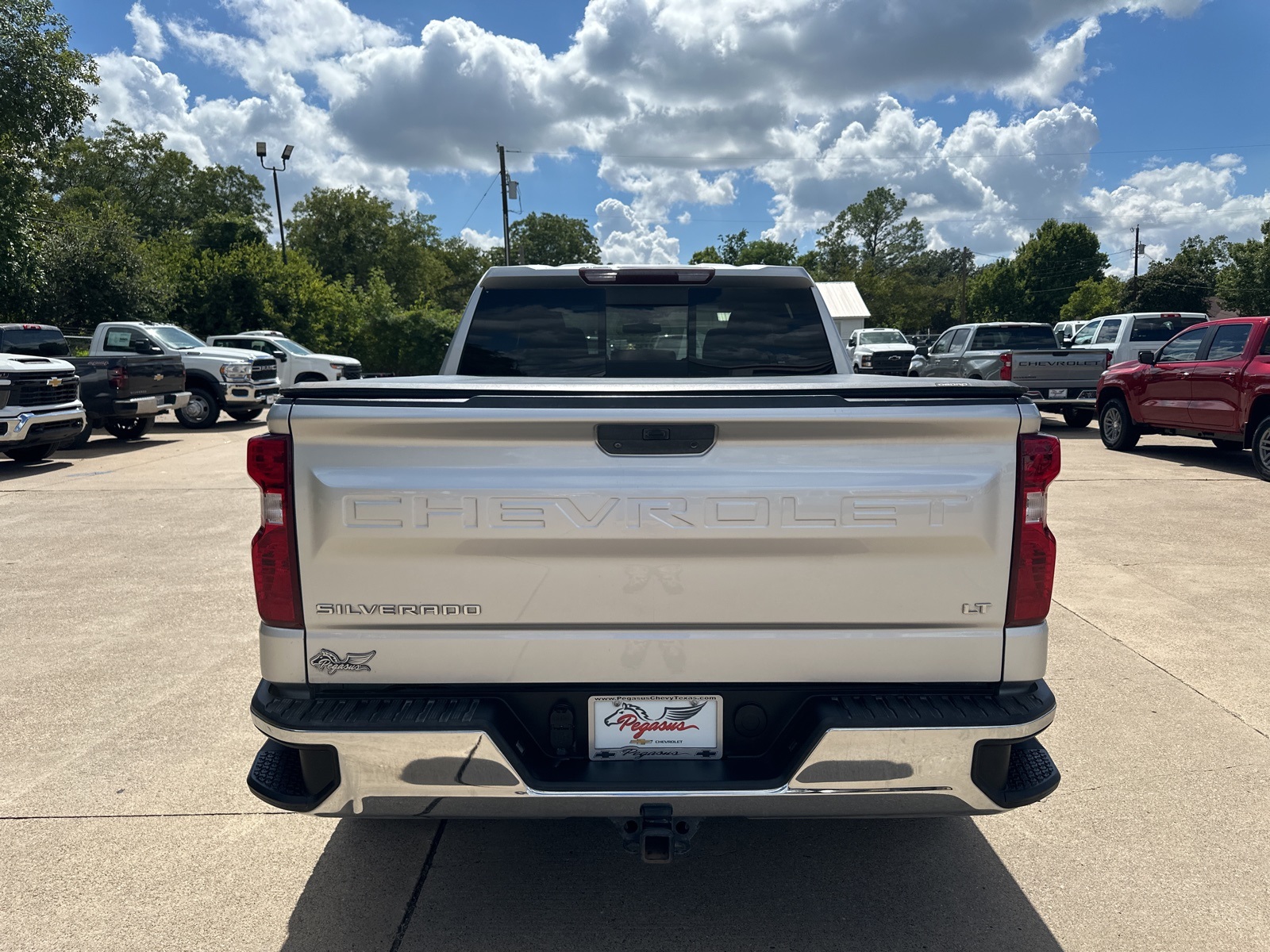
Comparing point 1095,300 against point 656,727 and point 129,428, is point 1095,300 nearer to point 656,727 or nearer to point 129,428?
point 129,428

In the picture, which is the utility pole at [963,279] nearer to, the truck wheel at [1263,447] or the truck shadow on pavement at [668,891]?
the truck wheel at [1263,447]

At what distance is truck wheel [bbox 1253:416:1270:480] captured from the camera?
10.8 m

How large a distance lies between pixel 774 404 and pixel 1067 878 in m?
1.95

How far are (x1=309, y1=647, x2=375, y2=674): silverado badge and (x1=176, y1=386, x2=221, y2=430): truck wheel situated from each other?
1813 cm

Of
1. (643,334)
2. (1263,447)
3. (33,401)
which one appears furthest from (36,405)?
(1263,447)

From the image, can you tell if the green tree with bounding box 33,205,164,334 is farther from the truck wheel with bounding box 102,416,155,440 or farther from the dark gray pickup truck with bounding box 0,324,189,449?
the dark gray pickup truck with bounding box 0,324,189,449

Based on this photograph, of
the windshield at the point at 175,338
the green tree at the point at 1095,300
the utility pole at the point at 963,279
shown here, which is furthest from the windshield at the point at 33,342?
the utility pole at the point at 963,279

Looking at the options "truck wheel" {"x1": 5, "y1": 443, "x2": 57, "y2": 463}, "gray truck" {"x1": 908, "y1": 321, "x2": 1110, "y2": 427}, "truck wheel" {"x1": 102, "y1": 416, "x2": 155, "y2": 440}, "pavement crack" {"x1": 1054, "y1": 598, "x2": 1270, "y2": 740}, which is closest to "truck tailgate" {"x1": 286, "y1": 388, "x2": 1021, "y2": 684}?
"pavement crack" {"x1": 1054, "y1": 598, "x2": 1270, "y2": 740}

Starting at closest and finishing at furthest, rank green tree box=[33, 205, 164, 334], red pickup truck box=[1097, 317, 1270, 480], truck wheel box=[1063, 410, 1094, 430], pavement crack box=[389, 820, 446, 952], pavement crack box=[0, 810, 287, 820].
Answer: pavement crack box=[389, 820, 446, 952], pavement crack box=[0, 810, 287, 820], red pickup truck box=[1097, 317, 1270, 480], truck wheel box=[1063, 410, 1094, 430], green tree box=[33, 205, 164, 334]

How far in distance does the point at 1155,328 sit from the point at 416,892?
2196 cm

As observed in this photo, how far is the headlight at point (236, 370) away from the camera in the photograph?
60.7 feet

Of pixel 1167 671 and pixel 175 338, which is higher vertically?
pixel 175 338

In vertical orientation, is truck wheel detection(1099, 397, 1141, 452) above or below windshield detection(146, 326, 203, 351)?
below

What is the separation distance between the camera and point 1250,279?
57594mm
